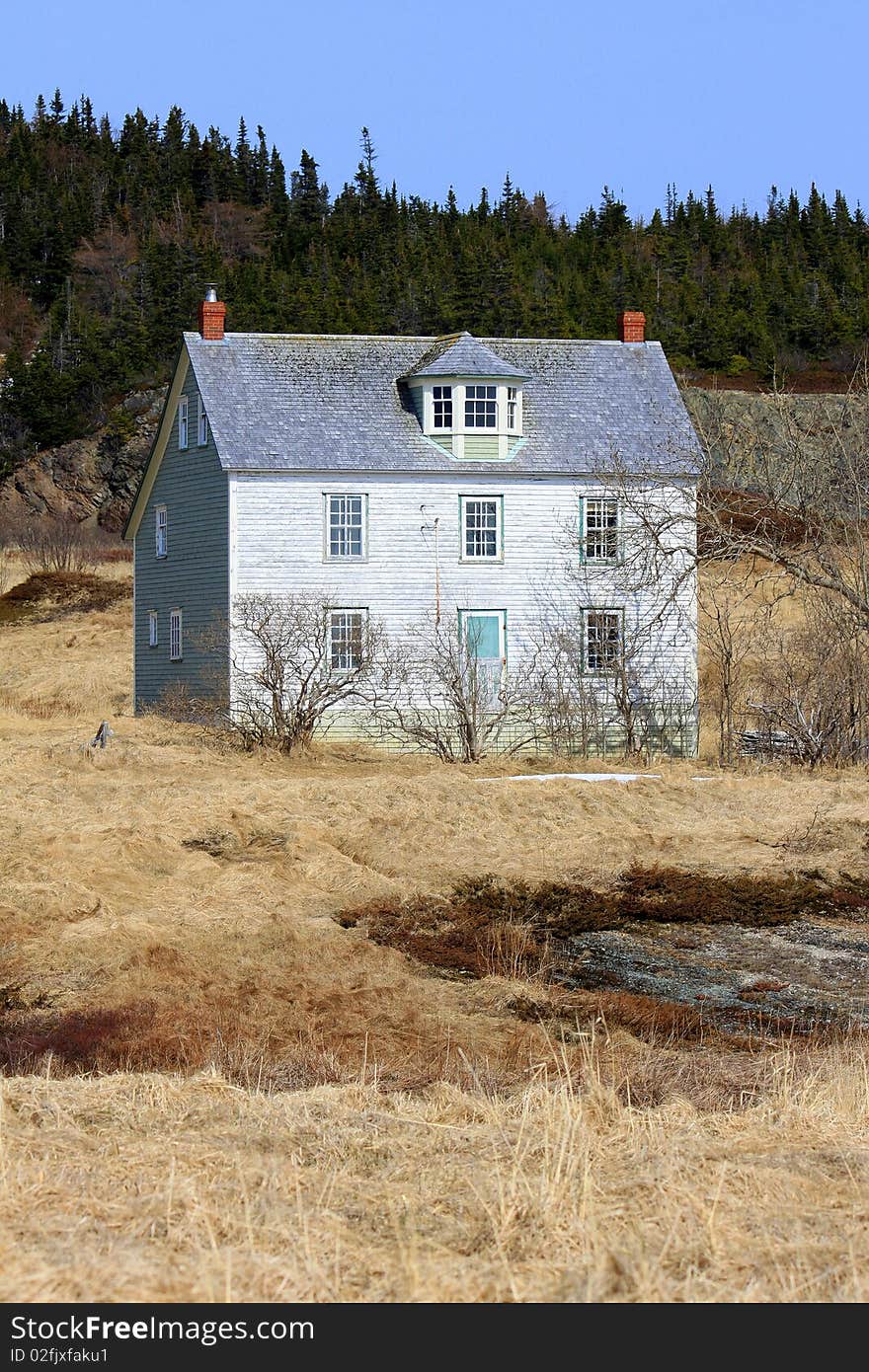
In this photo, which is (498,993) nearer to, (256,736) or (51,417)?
(256,736)

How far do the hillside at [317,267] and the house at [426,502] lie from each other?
3074cm

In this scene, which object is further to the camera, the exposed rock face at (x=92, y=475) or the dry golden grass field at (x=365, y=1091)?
the exposed rock face at (x=92, y=475)

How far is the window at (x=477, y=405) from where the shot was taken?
32.1 meters

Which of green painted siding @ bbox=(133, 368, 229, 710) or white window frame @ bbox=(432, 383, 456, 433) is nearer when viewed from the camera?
green painted siding @ bbox=(133, 368, 229, 710)

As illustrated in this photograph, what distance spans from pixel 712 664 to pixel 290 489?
1218 centimetres

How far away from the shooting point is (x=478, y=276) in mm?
74312

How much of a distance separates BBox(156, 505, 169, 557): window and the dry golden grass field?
49.7 ft

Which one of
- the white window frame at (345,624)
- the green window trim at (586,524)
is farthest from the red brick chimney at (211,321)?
the green window trim at (586,524)

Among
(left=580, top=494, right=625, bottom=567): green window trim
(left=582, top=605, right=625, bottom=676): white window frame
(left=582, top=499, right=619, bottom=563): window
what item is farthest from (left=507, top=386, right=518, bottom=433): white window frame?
(left=582, top=605, right=625, bottom=676): white window frame

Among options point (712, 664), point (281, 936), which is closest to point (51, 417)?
point (712, 664)

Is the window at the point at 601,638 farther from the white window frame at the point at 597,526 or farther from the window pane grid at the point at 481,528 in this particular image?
the window pane grid at the point at 481,528

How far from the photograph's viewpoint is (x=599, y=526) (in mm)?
32438

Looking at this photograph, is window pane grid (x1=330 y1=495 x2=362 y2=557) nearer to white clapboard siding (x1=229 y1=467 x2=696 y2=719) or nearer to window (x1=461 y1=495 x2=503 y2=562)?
white clapboard siding (x1=229 y1=467 x2=696 y2=719)

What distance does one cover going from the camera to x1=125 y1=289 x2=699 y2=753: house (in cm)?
3086
